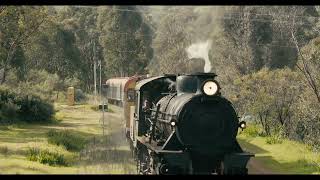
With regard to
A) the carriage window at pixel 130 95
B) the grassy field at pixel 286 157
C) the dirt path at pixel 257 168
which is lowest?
the dirt path at pixel 257 168

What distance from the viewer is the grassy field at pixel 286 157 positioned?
17344mm

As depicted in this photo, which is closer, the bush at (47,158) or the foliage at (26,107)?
the bush at (47,158)

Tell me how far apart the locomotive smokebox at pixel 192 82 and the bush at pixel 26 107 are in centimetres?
1795

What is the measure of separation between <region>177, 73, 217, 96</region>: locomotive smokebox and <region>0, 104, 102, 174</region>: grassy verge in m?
4.22

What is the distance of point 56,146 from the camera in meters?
20.3

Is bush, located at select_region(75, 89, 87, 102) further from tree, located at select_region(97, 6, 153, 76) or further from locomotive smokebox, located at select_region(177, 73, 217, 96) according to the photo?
locomotive smokebox, located at select_region(177, 73, 217, 96)

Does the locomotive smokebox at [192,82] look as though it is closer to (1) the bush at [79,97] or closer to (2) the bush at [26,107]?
(2) the bush at [26,107]

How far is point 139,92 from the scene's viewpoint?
15.9m

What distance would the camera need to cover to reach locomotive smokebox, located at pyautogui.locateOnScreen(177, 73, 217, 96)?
12.6 metres

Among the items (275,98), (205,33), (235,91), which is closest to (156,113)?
(205,33)

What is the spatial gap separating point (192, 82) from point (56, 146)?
9046mm

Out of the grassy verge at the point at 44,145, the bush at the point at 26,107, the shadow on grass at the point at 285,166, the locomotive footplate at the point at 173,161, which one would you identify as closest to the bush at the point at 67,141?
the grassy verge at the point at 44,145

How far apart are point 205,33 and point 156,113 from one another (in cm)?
853
